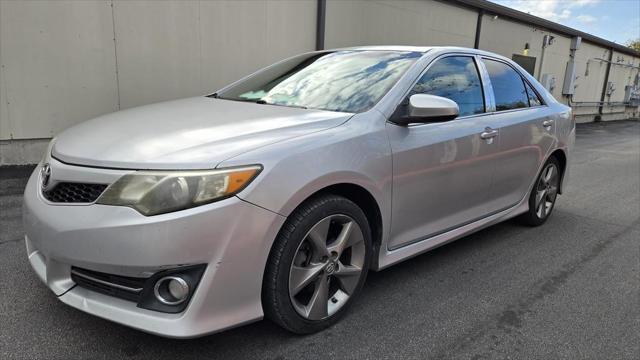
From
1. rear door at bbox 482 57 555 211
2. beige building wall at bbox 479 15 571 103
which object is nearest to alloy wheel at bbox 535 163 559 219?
rear door at bbox 482 57 555 211

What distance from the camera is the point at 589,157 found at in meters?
9.79

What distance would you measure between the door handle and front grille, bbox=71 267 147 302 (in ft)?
8.14

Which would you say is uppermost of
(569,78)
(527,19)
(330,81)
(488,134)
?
(527,19)

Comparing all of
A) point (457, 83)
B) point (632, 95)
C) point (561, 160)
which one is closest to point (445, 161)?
point (457, 83)

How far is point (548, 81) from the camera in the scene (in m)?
17.0

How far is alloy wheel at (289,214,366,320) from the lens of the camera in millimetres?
2334

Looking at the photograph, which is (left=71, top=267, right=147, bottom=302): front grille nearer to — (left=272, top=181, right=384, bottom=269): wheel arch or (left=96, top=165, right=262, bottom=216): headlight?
(left=96, top=165, right=262, bottom=216): headlight

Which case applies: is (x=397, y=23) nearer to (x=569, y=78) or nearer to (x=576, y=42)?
(x=569, y=78)

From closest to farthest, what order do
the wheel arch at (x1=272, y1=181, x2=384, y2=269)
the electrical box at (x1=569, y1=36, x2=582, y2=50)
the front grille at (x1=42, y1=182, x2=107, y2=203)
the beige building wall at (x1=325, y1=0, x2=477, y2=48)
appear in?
the front grille at (x1=42, y1=182, x2=107, y2=203), the wheel arch at (x1=272, y1=181, x2=384, y2=269), the beige building wall at (x1=325, y1=0, x2=477, y2=48), the electrical box at (x1=569, y1=36, x2=582, y2=50)

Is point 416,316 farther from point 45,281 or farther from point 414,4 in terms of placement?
point 414,4

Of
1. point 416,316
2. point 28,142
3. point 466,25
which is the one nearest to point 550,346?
point 416,316

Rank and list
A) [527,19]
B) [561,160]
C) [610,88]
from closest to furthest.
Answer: [561,160]
[527,19]
[610,88]

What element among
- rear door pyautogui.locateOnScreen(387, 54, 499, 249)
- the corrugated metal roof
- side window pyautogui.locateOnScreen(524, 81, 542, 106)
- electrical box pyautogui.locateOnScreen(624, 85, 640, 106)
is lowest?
electrical box pyautogui.locateOnScreen(624, 85, 640, 106)

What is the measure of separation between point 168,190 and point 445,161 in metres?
1.82
